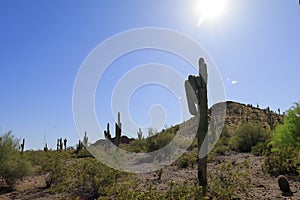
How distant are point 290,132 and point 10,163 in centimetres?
1189

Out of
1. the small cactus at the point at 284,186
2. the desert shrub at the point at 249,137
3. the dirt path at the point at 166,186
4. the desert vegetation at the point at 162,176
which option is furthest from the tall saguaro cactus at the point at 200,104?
the desert shrub at the point at 249,137

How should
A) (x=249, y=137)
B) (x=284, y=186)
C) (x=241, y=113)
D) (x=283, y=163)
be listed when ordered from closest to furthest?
(x=284, y=186) → (x=283, y=163) → (x=249, y=137) → (x=241, y=113)

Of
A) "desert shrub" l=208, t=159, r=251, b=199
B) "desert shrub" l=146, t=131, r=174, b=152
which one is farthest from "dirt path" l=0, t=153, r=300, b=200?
"desert shrub" l=146, t=131, r=174, b=152

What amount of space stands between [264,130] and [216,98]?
30.5ft

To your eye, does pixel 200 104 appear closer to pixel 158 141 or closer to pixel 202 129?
pixel 202 129

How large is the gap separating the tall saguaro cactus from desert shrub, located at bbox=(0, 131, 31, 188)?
25.6 ft

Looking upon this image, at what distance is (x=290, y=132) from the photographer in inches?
542

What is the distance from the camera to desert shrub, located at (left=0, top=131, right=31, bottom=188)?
41.8 ft

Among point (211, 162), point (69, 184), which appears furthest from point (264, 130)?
point (69, 184)

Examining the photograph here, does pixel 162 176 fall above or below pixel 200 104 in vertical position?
below

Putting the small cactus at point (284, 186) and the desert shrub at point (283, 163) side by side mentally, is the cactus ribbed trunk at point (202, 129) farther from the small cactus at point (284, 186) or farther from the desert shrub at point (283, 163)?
the desert shrub at point (283, 163)

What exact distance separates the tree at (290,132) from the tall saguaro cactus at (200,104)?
5.37m

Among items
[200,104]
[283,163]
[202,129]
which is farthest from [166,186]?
[283,163]

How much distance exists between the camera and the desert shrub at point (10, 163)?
1274 centimetres
